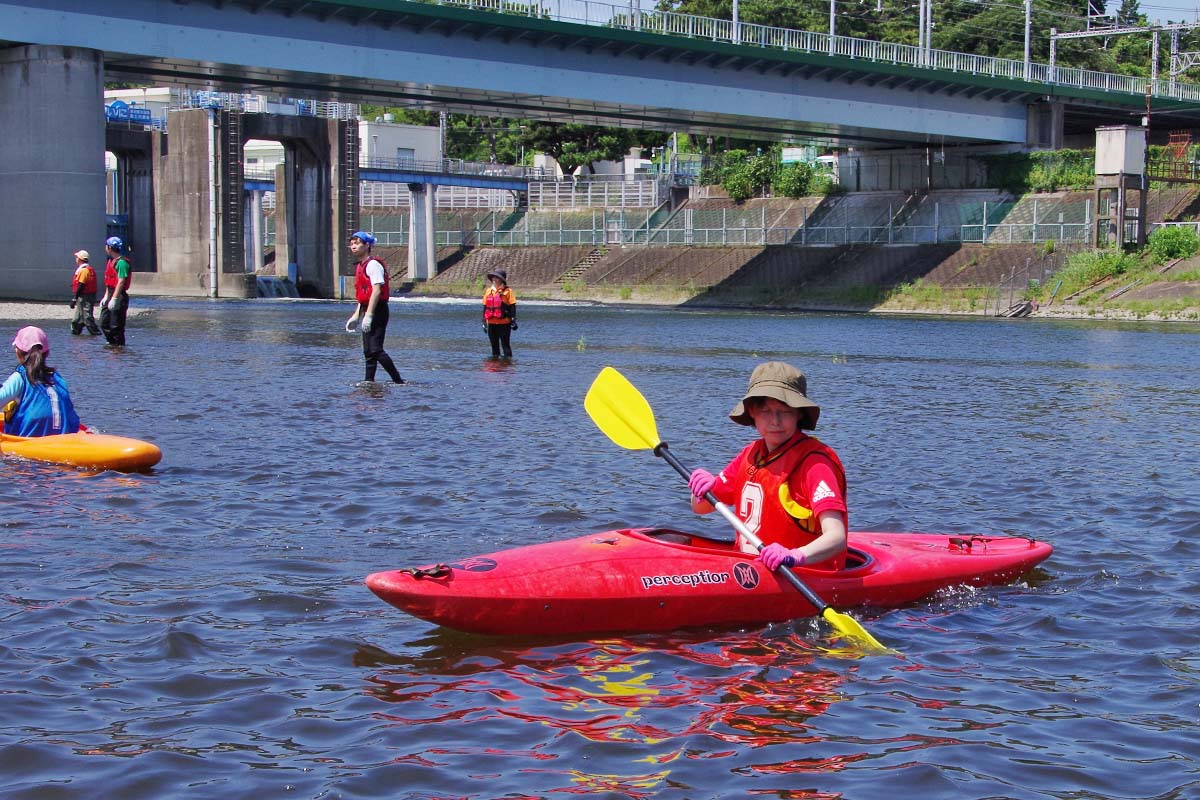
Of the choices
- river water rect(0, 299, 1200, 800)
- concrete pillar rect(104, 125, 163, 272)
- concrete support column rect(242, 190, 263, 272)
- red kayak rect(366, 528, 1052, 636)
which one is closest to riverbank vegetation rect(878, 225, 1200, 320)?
river water rect(0, 299, 1200, 800)

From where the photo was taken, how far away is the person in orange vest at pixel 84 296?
23.2 meters

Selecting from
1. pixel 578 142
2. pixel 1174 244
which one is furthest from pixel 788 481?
pixel 578 142

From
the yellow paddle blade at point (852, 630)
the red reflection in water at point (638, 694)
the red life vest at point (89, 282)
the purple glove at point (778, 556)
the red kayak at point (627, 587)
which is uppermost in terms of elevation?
the red life vest at point (89, 282)

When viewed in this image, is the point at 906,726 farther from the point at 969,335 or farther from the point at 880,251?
the point at 880,251

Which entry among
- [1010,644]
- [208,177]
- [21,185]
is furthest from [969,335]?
[208,177]

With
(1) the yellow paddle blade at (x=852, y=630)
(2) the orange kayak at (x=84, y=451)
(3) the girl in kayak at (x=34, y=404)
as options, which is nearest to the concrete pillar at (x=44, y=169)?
(3) the girl in kayak at (x=34, y=404)

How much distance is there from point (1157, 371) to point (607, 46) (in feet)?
81.2

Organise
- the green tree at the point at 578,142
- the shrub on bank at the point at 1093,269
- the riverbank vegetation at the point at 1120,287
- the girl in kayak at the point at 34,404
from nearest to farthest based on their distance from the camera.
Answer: the girl in kayak at the point at 34,404 < the riverbank vegetation at the point at 1120,287 < the shrub on bank at the point at 1093,269 < the green tree at the point at 578,142

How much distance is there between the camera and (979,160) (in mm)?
55094

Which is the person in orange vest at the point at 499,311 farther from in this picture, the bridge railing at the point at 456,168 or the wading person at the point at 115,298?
the bridge railing at the point at 456,168

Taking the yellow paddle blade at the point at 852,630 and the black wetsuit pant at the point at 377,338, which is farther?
the black wetsuit pant at the point at 377,338

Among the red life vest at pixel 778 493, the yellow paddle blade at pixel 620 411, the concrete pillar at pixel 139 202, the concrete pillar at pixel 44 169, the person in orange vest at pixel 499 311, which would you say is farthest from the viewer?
the concrete pillar at pixel 139 202

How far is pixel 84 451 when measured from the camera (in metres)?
9.76

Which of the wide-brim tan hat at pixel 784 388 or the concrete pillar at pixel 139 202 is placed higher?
the concrete pillar at pixel 139 202
